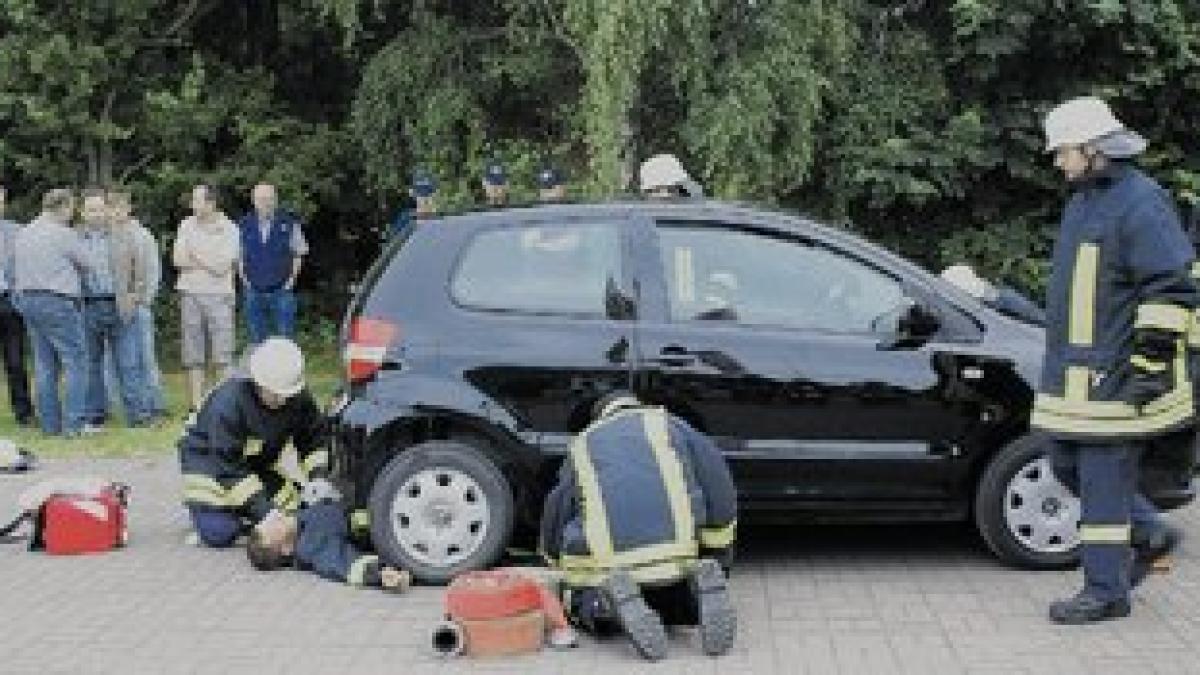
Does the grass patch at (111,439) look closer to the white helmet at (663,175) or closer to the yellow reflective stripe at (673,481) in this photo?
the white helmet at (663,175)

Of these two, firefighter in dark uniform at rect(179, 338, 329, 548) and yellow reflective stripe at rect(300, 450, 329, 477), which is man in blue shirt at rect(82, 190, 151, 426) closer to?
firefighter in dark uniform at rect(179, 338, 329, 548)

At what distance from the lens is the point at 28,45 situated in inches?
811

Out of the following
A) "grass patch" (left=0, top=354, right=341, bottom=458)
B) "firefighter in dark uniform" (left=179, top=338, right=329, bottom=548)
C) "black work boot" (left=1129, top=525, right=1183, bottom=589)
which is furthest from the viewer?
"grass patch" (left=0, top=354, right=341, bottom=458)

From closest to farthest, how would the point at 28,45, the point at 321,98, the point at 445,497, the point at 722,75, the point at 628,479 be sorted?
the point at 628,479, the point at 445,497, the point at 722,75, the point at 28,45, the point at 321,98

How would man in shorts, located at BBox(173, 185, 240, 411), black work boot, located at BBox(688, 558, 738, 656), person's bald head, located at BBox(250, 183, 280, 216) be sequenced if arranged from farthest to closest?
person's bald head, located at BBox(250, 183, 280, 216)
man in shorts, located at BBox(173, 185, 240, 411)
black work boot, located at BBox(688, 558, 738, 656)

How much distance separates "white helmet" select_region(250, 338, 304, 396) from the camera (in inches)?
357

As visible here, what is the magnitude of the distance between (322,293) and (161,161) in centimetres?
266

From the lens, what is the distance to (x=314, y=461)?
30.6ft

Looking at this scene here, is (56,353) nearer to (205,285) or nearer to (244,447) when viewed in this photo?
(205,285)

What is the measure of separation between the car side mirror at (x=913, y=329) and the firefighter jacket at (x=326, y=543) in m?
2.65

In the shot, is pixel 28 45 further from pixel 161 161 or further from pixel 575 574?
pixel 575 574

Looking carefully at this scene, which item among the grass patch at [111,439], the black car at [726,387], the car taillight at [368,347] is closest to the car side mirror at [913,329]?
the black car at [726,387]

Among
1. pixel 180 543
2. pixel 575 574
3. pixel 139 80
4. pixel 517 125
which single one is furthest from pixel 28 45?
pixel 575 574

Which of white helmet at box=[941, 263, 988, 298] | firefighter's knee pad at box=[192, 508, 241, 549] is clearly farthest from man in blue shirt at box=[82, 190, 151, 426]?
white helmet at box=[941, 263, 988, 298]
